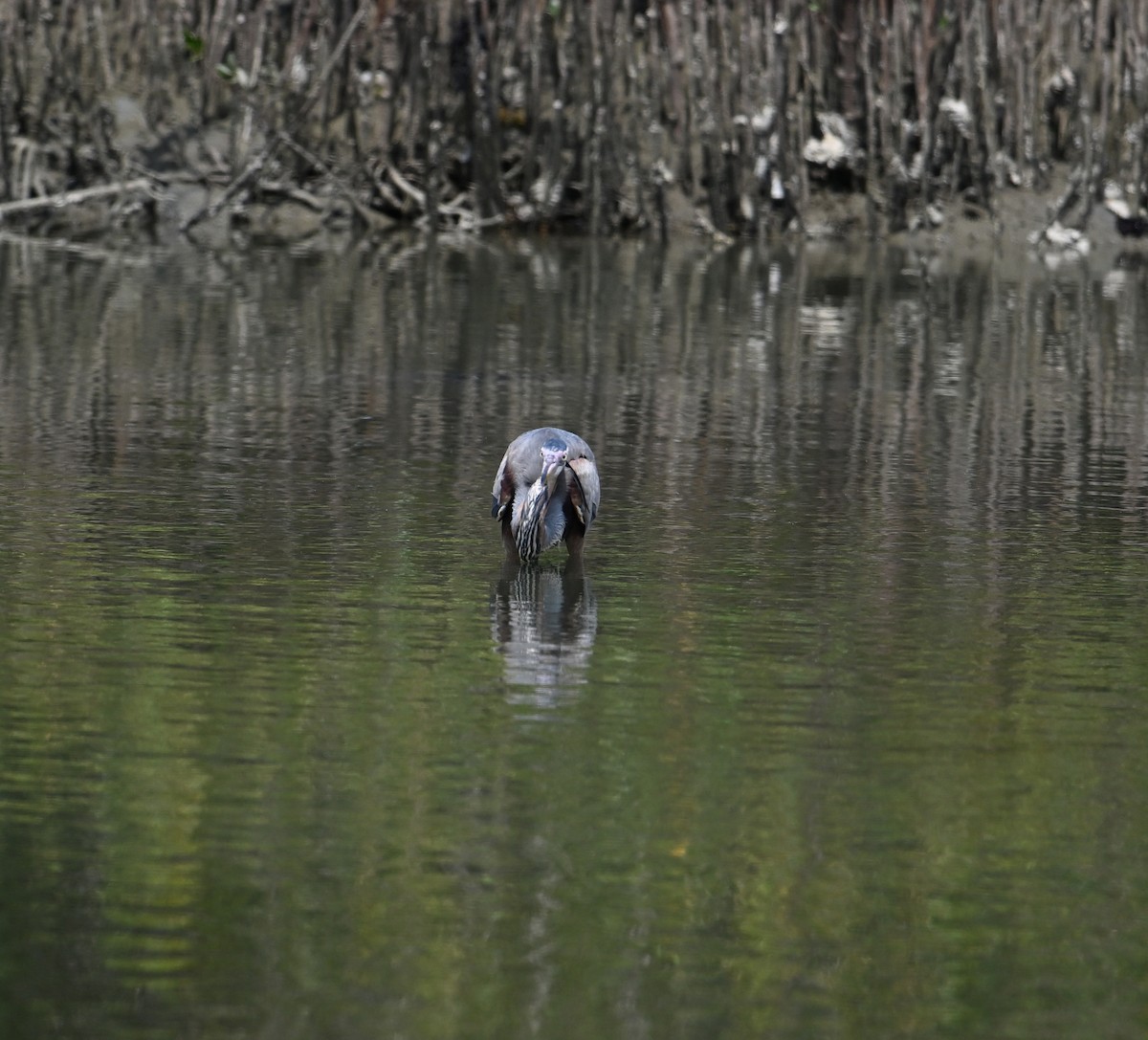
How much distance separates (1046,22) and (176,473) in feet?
67.2

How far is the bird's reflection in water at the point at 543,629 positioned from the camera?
7746 millimetres

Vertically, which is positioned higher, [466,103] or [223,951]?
[466,103]

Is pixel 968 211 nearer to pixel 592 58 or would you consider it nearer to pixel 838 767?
pixel 592 58

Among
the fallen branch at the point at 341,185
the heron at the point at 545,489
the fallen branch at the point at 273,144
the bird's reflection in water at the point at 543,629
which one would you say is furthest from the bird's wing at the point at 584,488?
the fallen branch at the point at 341,185

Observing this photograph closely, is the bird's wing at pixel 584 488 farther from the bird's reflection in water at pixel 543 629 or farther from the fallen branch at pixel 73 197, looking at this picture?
the fallen branch at pixel 73 197

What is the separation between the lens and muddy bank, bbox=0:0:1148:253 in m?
28.7

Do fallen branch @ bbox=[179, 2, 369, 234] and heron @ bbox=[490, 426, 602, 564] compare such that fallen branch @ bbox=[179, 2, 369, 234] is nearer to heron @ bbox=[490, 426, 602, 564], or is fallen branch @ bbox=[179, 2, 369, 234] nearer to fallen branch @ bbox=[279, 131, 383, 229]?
fallen branch @ bbox=[279, 131, 383, 229]

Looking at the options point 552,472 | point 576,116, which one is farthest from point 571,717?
point 576,116

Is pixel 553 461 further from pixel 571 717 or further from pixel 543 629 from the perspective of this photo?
pixel 571 717

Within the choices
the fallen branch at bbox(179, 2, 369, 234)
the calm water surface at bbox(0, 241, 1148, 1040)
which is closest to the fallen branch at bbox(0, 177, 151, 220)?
the fallen branch at bbox(179, 2, 369, 234)

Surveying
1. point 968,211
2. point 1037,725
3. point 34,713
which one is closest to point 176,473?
point 34,713

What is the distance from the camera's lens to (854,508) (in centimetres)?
1116

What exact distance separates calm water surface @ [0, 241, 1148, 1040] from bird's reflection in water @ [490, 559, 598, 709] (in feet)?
0.09

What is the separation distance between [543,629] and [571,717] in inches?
48.3
